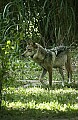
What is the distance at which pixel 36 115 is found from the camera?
13.9ft

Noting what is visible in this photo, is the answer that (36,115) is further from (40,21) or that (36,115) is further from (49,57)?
(49,57)

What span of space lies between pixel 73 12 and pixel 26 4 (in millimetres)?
470

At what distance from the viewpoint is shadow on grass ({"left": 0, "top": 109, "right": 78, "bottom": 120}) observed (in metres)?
4.12

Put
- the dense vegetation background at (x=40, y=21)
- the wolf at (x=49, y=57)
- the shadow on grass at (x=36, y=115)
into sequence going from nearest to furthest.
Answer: the dense vegetation background at (x=40, y=21)
the shadow on grass at (x=36, y=115)
the wolf at (x=49, y=57)

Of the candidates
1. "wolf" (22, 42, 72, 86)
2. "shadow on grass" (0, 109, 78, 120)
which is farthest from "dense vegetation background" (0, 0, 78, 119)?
"wolf" (22, 42, 72, 86)

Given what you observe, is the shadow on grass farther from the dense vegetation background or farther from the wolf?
the wolf

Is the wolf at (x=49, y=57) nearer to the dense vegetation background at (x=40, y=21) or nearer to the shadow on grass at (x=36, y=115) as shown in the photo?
the shadow on grass at (x=36, y=115)

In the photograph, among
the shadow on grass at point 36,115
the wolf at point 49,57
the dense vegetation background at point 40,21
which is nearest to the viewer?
the dense vegetation background at point 40,21

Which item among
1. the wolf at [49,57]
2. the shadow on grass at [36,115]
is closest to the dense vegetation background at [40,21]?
the shadow on grass at [36,115]

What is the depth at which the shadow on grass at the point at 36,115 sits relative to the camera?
4.12m

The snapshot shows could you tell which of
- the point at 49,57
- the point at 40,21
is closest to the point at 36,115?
the point at 40,21

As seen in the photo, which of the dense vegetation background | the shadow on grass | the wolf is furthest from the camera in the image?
the wolf

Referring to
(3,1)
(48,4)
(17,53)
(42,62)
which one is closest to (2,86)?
(17,53)

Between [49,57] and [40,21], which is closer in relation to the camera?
[40,21]
